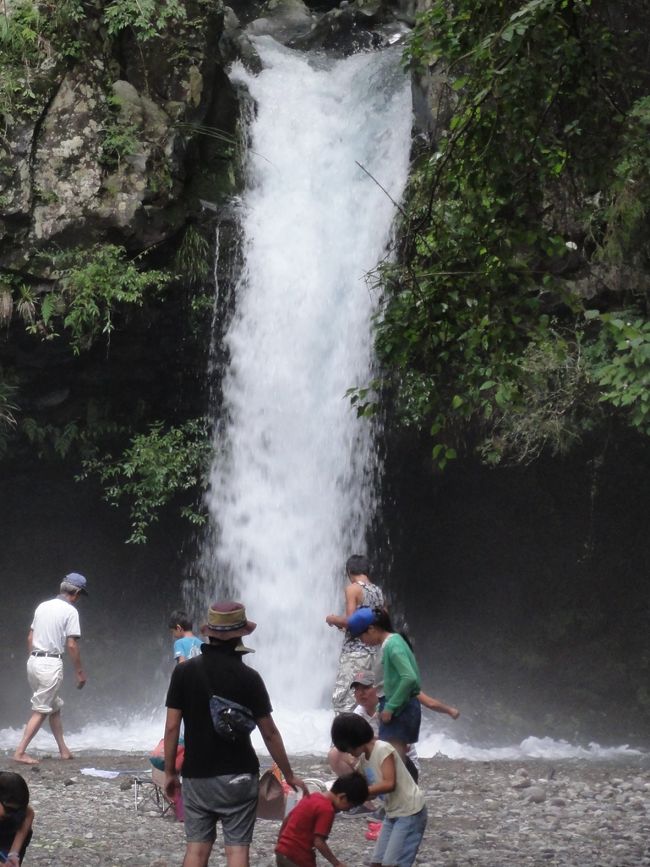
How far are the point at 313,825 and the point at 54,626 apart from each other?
6.14 m

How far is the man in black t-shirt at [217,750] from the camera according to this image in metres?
4.79

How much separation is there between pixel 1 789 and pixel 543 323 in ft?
12.8

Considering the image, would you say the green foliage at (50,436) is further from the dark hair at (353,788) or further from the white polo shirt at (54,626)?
the dark hair at (353,788)

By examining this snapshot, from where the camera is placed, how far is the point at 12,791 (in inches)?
175

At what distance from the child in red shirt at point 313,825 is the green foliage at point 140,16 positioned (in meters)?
12.0

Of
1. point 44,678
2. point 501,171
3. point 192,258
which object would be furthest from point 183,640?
point 192,258

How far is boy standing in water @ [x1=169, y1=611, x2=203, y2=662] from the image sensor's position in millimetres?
9086

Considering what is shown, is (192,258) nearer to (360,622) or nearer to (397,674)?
(360,622)

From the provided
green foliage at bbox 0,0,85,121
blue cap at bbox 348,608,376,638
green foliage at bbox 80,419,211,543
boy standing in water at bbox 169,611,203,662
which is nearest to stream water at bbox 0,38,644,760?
green foliage at bbox 80,419,211,543

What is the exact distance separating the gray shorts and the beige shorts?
18.7ft

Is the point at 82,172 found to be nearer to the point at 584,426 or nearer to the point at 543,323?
the point at 584,426

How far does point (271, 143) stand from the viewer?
1647 cm

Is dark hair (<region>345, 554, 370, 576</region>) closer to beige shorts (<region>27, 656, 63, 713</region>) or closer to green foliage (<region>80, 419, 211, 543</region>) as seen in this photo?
beige shorts (<region>27, 656, 63, 713</region>)

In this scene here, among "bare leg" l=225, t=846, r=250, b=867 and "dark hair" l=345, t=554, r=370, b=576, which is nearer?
"bare leg" l=225, t=846, r=250, b=867
